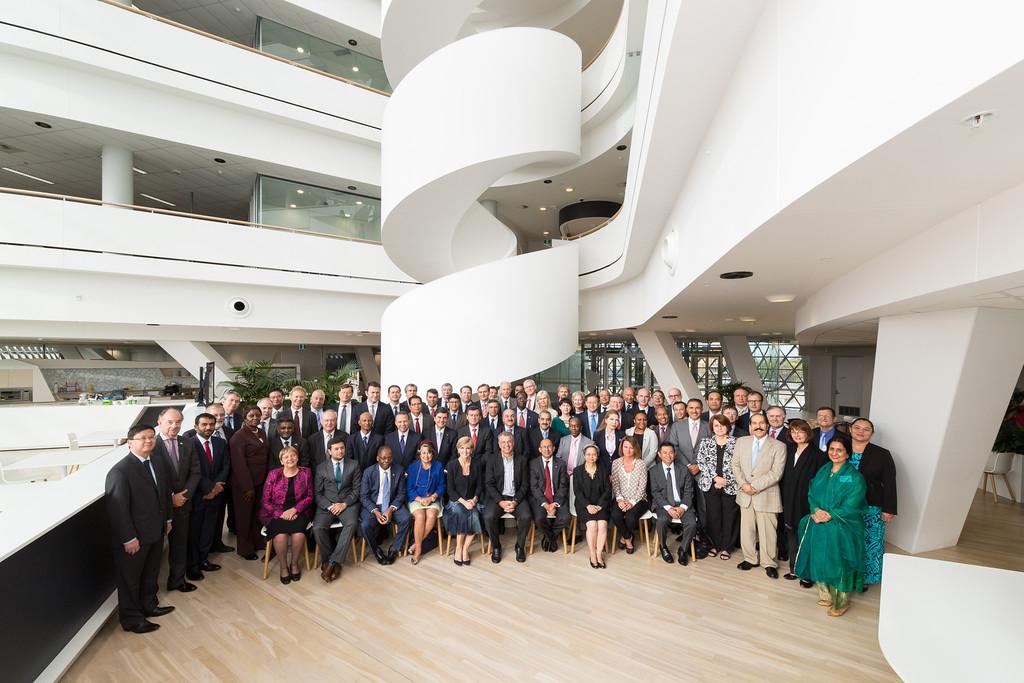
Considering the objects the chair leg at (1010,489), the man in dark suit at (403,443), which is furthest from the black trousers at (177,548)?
the chair leg at (1010,489)

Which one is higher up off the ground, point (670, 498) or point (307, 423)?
point (307, 423)

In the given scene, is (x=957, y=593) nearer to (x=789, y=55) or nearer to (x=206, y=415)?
(x=789, y=55)

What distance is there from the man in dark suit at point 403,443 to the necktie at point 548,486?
1464 mm

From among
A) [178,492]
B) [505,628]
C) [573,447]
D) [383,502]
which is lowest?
[505,628]

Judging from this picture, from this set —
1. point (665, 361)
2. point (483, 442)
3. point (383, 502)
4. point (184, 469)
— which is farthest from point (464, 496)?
point (665, 361)

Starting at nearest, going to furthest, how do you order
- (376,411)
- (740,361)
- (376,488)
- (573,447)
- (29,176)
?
(376,488), (573,447), (376,411), (29,176), (740,361)

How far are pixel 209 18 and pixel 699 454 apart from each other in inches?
658

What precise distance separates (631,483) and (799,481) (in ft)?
5.14

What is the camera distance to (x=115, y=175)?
1112 centimetres

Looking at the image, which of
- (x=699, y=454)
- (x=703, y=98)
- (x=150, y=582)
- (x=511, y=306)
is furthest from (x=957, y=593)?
(x=511, y=306)

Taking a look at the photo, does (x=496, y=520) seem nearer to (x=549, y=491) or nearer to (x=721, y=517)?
(x=549, y=491)

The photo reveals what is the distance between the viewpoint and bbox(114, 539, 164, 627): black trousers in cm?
351

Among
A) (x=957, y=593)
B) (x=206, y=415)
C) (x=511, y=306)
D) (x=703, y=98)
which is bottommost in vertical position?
(x=957, y=593)

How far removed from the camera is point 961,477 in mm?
4500
